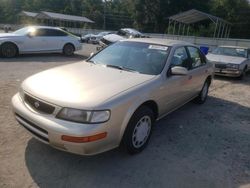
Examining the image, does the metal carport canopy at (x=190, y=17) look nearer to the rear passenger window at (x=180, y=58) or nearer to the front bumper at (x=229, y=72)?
the front bumper at (x=229, y=72)

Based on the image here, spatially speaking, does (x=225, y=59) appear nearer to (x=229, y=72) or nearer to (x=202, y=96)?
(x=229, y=72)

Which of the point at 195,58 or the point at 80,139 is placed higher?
the point at 195,58

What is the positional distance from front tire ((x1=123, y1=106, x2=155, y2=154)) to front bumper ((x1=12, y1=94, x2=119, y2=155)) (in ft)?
0.90

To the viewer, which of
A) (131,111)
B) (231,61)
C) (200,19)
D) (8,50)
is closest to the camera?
(131,111)

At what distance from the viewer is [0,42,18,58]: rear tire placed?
Result: 11031mm

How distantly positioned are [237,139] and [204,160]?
1169 millimetres

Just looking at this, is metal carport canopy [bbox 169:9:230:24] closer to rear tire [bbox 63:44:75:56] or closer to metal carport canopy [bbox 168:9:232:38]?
metal carport canopy [bbox 168:9:232:38]

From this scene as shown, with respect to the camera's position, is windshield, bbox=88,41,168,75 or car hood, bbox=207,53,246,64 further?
car hood, bbox=207,53,246,64

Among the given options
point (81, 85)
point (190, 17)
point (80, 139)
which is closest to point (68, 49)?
point (81, 85)

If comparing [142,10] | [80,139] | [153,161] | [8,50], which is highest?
[142,10]

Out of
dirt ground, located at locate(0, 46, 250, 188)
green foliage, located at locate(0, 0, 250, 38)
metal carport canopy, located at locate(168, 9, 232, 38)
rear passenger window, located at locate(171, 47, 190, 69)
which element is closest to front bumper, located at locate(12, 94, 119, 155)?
dirt ground, located at locate(0, 46, 250, 188)

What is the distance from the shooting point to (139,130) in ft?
11.9

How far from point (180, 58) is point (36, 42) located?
9.00 metres

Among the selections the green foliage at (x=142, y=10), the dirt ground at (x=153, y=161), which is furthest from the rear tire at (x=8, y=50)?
the green foliage at (x=142, y=10)
